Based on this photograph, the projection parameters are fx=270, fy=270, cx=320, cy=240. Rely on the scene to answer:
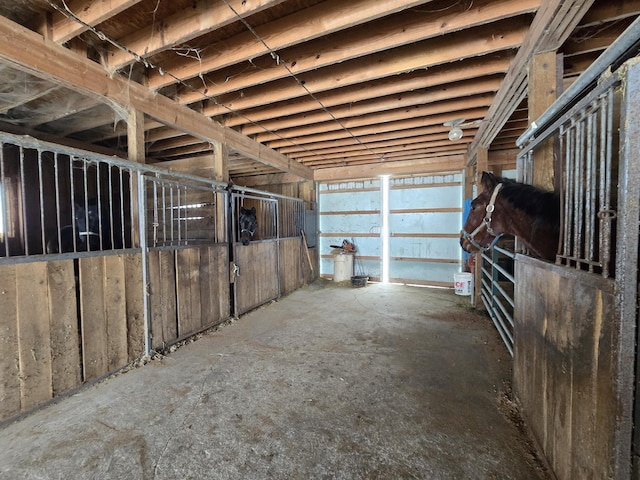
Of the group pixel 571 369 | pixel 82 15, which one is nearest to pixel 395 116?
pixel 82 15

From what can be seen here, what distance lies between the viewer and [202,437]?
1.54 meters

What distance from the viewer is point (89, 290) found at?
2.05 metres

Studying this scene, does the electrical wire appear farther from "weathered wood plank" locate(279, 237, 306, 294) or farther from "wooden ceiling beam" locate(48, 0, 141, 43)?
"weathered wood plank" locate(279, 237, 306, 294)

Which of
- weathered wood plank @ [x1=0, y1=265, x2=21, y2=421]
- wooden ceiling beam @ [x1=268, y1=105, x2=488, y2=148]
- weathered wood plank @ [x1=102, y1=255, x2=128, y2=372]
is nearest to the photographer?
weathered wood plank @ [x1=0, y1=265, x2=21, y2=421]

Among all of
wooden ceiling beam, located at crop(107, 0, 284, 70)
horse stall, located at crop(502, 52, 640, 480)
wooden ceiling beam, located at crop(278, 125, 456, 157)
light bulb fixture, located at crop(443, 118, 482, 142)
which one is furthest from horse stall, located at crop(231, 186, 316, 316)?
horse stall, located at crop(502, 52, 640, 480)

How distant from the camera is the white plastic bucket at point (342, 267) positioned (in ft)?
19.3

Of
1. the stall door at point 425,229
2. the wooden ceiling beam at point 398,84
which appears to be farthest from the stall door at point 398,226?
the wooden ceiling beam at point 398,84

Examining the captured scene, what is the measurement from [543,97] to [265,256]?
3.67m

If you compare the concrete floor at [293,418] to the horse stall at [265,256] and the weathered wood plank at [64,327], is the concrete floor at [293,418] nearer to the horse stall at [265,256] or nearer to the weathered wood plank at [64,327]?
the weathered wood plank at [64,327]

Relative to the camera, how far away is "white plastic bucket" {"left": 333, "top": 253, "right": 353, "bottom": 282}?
5.88 m

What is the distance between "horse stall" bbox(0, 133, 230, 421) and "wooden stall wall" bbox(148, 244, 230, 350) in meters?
0.01

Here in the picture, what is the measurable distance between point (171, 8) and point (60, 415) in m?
2.79

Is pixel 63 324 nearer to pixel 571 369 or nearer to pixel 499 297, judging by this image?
pixel 571 369

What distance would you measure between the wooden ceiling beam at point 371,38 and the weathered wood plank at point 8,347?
219 centimetres
